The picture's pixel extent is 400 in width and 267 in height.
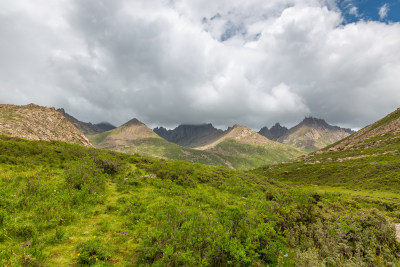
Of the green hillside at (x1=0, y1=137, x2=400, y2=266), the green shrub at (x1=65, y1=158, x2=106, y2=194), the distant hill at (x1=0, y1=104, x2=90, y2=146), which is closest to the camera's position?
the green hillside at (x1=0, y1=137, x2=400, y2=266)

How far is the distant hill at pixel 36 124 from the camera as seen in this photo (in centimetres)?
7188

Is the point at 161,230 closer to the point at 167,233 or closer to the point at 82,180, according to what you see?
the point at 167,233

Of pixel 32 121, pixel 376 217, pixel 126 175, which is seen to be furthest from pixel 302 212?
pixel 32 121

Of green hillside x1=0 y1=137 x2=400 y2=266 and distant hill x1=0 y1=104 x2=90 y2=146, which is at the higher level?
distant hill x1=0 y1=104 x2=90 y2=146

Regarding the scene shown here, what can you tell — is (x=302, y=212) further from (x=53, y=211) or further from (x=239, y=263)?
(x=53, y=211)

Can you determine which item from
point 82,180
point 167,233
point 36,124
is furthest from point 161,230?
point 36,124

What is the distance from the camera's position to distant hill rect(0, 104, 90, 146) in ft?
236

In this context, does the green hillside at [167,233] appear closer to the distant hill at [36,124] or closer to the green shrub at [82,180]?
the green shrub at [82,180]

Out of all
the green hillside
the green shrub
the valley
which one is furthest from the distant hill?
the green hillside

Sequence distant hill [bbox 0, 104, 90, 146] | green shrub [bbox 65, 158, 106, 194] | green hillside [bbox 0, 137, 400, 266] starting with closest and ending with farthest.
A: green hillside [bbox 0, 137, 400, 266]
green shrub [bbox 65, 158, 106, 194]
distant hill [bbox 0, 104, 90, 146]

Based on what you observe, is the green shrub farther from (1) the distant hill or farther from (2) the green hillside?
(1) the distant hill

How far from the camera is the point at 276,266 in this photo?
7.07m

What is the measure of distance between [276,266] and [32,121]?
121 m

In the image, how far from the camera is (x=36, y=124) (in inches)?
3359
